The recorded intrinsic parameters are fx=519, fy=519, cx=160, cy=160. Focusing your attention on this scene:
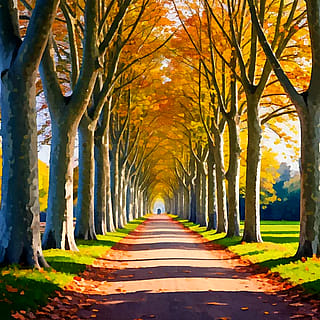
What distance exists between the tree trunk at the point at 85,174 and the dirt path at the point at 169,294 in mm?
4957

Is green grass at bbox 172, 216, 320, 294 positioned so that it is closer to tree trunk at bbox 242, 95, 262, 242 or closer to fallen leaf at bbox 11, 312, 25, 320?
tree trunk at bbox 242, 95, 262, 242

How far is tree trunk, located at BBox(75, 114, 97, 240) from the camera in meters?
18.9

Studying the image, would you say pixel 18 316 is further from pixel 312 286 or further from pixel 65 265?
pixel 312 286

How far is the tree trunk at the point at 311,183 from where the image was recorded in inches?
511

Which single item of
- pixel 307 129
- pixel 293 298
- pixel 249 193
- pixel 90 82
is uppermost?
pixel 90 82

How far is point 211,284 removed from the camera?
10.3m

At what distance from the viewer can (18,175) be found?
33.0ft

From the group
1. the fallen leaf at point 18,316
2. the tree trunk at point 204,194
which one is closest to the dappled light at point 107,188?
the fallen leaf at point 18,316

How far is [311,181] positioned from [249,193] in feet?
19.9

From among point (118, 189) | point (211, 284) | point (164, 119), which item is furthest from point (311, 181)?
point (164, 119)

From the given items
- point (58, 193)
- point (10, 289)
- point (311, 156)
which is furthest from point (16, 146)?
point (311, 156)

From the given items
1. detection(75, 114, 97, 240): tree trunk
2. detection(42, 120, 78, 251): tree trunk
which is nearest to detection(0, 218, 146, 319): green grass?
detection(42, 120, 78, 251): tree trunk

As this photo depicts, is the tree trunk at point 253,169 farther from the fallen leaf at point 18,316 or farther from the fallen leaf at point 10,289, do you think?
the fallen leaf at point 18,316

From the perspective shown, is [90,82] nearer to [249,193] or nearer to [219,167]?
[249,193]
